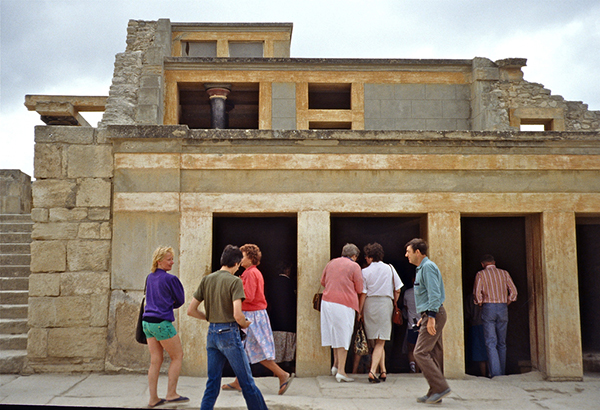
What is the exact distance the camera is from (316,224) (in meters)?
7.35

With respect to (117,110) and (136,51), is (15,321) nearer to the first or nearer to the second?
(117,110)

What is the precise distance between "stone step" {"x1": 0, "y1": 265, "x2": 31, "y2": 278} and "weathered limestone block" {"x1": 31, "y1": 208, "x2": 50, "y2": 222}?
2162 mm

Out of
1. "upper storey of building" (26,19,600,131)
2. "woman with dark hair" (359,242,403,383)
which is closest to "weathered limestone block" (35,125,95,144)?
"woman with dark hair" (359,242,403,383)

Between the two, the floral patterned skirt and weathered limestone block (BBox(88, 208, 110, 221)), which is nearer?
the floral patterned skirt

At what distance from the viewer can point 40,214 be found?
7.21 meters

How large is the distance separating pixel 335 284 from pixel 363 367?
1719 mm

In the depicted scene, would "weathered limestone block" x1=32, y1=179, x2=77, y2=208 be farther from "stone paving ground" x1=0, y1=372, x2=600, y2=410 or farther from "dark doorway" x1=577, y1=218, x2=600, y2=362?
"dark doorway" x1=577, y1=218, x2=600, y2=362

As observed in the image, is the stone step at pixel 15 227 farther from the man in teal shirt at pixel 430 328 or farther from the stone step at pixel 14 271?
the man in teal shirt at pixel 430 328

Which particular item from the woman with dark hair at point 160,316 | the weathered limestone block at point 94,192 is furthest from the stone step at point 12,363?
the woman with dark hair at point 160,316

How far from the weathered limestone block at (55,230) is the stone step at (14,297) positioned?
4.86ft

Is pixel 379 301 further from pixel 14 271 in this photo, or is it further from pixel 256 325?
pixel 14 271

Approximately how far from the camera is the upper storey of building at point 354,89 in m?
14.6

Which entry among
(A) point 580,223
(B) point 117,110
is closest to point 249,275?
(A) point 580,223

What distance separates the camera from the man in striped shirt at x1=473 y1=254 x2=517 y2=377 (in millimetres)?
7473
